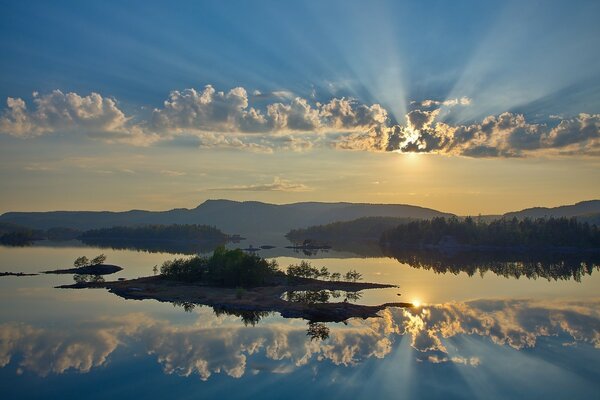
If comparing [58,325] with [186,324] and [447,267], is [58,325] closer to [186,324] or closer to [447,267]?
[186,324]

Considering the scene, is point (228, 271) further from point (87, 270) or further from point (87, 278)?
point (87, 270)

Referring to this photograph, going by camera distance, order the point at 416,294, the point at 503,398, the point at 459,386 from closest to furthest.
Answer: the point at 503,398, the point at 459,386, the point at 416,294

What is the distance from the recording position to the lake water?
33562 mm

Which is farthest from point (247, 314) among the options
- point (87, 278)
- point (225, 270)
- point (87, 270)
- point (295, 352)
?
point (87, 270)

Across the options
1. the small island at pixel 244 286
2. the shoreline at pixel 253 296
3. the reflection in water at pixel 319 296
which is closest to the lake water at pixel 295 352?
the shoreline at pixel 253 296

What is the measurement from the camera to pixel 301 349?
43719 mm

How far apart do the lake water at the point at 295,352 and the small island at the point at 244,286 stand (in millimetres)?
3604

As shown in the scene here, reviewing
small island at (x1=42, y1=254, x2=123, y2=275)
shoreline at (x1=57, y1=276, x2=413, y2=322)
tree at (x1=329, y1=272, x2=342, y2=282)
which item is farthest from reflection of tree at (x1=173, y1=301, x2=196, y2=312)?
small island at (x1=42, y1=254, x2=123, y2=275)

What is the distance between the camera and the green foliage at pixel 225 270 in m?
82.9

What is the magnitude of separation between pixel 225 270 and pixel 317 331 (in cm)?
3497

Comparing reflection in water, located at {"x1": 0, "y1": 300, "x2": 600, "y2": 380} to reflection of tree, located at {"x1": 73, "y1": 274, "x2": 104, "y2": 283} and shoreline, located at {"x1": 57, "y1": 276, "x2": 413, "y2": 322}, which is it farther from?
reflection of tree, located at {"x1": 73, "y1": 274, "x2": 104, "y2": 283}

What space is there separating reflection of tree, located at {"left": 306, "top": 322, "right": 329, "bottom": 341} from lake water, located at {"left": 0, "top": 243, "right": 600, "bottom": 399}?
752 millimetres

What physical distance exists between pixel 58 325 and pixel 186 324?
13.8 meters

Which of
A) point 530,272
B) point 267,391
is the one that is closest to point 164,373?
point 267,391
